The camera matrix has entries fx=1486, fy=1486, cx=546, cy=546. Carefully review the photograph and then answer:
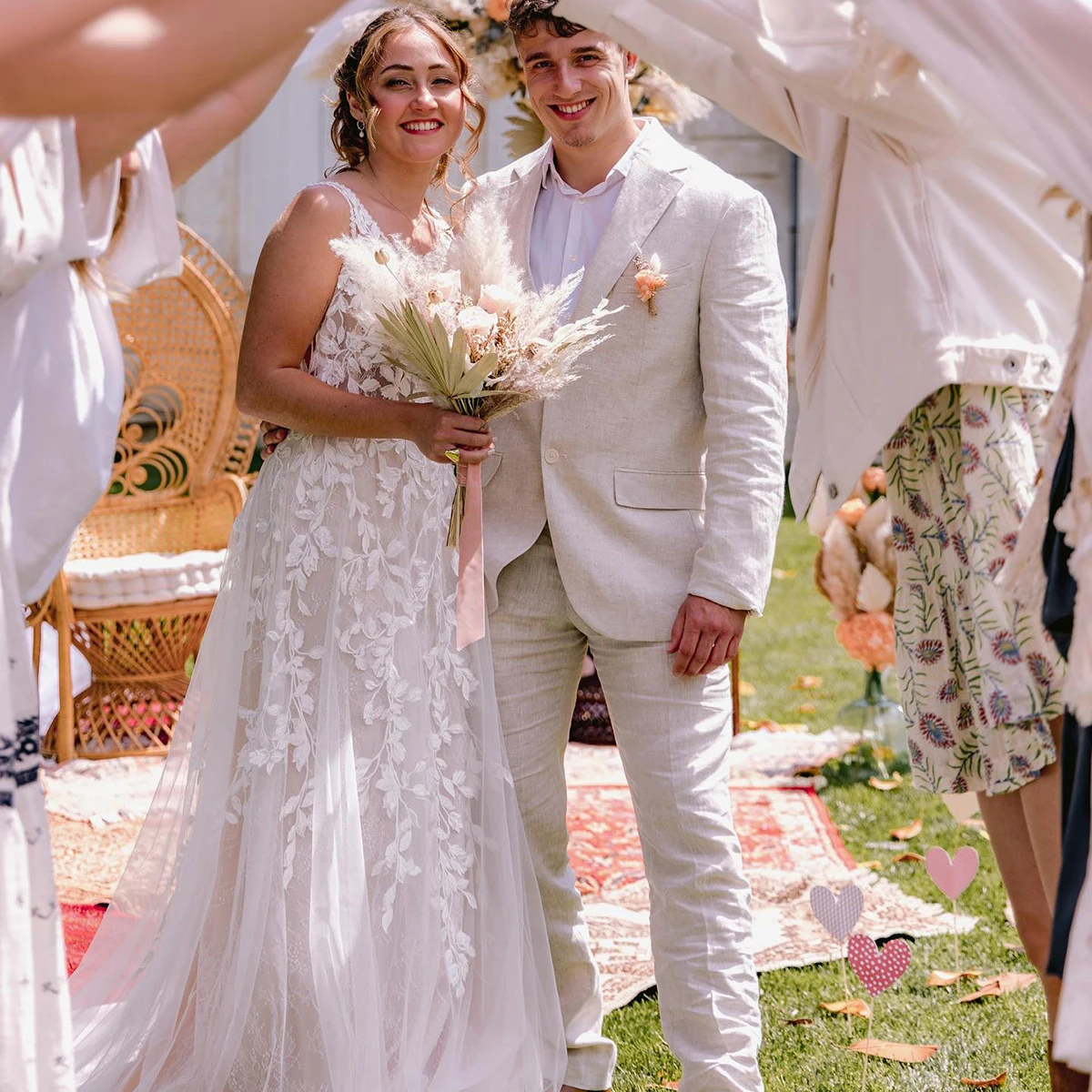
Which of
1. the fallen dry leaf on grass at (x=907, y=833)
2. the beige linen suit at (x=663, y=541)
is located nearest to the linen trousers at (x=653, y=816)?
the beige linen suit at (x=663, y=541)

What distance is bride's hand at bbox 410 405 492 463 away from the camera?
288 centimetres

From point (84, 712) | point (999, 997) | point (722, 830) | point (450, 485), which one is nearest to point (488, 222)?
point (450, 485)

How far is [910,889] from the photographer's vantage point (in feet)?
14.9

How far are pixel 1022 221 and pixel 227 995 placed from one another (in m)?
2.14

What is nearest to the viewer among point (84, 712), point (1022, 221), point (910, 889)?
point (1022, 221)

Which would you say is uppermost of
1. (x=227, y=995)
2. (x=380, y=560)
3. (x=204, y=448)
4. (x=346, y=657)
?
(x=204, y=448)

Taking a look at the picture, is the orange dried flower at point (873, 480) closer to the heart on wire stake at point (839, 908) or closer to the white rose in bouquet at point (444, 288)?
the heart on wire stake at point (839, 908)

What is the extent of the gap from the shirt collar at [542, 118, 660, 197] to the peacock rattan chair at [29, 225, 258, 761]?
10.3 ft

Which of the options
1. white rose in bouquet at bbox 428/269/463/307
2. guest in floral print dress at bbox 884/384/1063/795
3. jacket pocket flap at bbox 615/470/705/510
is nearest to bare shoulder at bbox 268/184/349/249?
white rose in bouquet at bbox 428/269/463/307

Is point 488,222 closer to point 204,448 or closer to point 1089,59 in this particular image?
point 1089,59

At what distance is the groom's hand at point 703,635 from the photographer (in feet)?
9.98

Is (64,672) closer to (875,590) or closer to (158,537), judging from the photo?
(158,537)

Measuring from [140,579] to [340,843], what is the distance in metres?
3.30

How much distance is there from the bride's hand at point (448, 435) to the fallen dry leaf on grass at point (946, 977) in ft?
6.44
